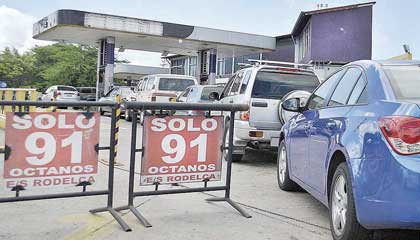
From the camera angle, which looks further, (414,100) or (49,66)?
(49,66)

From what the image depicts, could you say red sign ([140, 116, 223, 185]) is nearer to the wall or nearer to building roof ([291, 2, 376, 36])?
building roof ([291, 2, 376, 36])

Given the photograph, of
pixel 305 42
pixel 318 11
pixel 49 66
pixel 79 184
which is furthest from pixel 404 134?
pixel 49 66

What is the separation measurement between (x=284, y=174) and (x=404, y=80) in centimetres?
295

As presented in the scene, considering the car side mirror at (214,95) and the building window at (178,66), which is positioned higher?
the building window at (178,66)

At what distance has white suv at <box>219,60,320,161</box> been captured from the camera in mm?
8945

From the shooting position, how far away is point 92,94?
35.2 m

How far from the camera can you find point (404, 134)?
3.49 m

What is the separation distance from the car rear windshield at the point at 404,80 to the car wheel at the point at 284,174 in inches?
99.1

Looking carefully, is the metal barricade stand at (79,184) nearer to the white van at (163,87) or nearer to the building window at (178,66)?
the white van at (163,87)

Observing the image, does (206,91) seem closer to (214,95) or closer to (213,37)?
(214,95)

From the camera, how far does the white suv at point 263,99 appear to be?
8.95 meters

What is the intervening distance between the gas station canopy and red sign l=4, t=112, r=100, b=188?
2323 cm

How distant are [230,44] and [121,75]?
96.2 feet

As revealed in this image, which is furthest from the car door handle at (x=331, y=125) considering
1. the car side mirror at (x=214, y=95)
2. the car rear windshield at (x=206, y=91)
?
the car rear windshield at (x=206, y=91)
